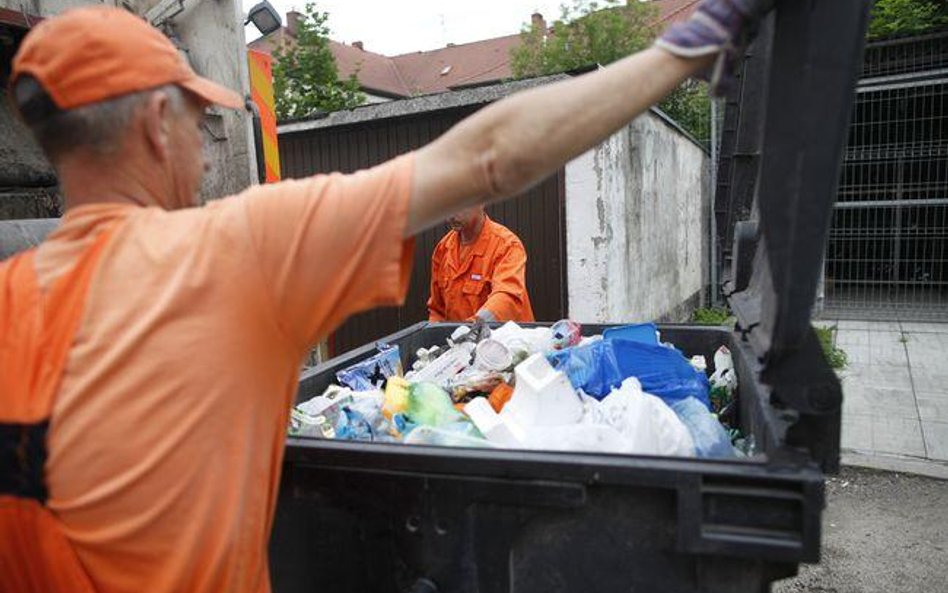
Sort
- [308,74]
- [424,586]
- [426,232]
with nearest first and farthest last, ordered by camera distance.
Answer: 1. [424,586]
2. [426,232]
3. [308,74]

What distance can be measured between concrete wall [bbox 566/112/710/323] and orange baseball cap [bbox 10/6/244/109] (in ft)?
13.8

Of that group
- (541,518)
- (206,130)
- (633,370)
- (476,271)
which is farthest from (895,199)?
(541,518)

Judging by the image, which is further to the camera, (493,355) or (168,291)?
(493,355)

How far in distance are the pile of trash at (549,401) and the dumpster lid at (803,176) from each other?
325 millimetres

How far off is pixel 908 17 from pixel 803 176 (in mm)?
10055

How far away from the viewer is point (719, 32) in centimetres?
114

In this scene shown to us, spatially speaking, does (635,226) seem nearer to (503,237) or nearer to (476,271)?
(503,237)

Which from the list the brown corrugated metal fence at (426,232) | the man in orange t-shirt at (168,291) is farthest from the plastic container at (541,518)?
the brown corrugated metal fence at (426,232)

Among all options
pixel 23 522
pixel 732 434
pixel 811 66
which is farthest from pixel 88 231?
pixel 732 434

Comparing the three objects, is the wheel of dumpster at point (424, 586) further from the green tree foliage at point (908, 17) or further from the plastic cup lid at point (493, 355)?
the green tree foliage at point (908, 17)

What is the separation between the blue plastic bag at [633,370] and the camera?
219 cm

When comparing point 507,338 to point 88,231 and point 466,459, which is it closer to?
point 466,459

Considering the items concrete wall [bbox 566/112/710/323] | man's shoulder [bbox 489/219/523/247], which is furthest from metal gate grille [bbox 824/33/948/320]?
man's shoulder [bbox 489/219/523/247]

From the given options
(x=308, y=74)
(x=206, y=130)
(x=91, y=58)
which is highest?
(x=308, y=74)
